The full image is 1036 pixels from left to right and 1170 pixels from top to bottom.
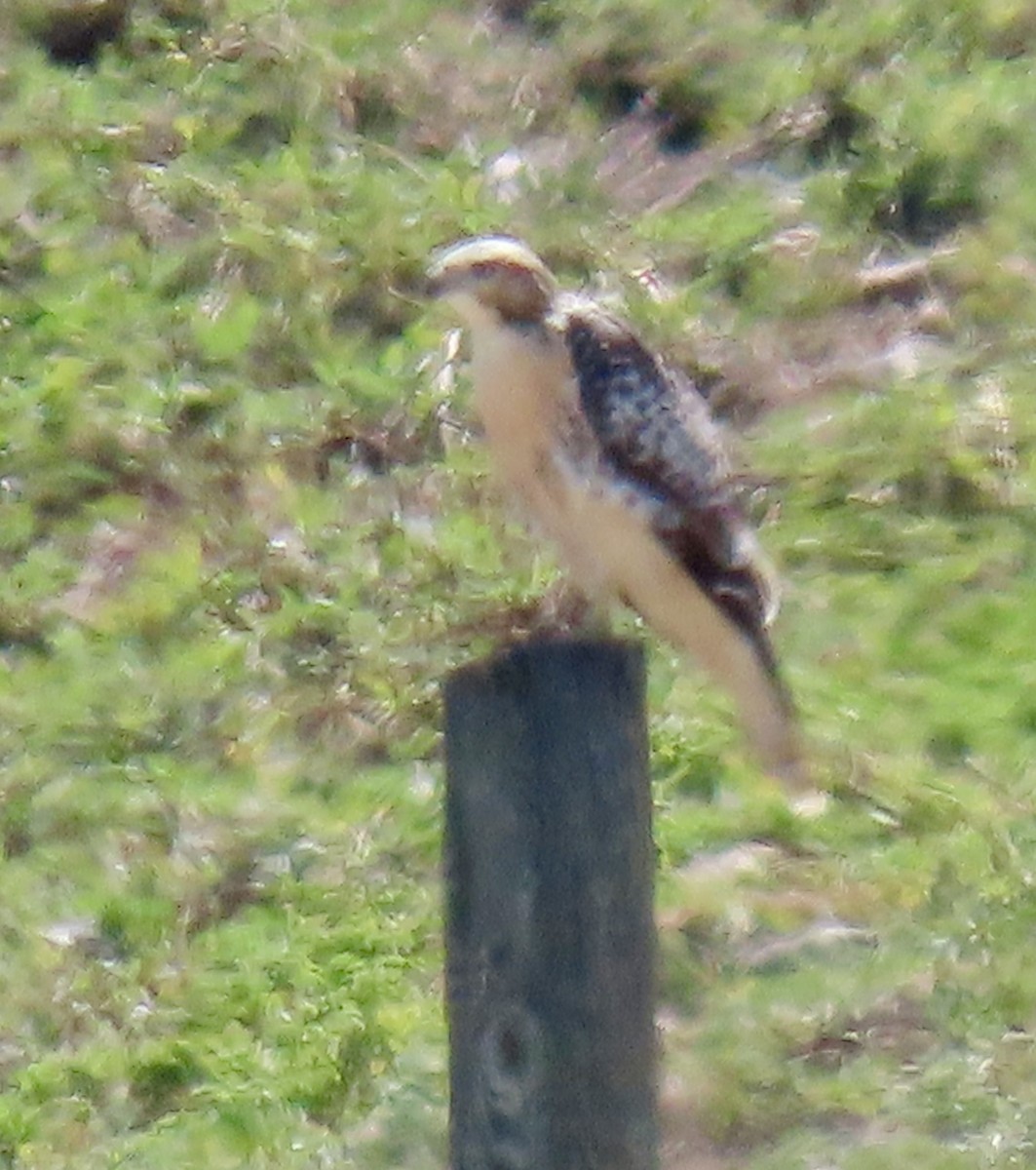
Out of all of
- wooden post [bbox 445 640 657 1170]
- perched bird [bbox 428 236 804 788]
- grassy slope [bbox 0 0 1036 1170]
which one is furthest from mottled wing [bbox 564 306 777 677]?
wooden post [bbox 445 640 657 1170]

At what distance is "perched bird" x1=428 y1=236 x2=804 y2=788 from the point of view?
16.5ft

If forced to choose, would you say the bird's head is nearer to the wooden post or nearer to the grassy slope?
the grassy slope

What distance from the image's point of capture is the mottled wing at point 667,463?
502cm

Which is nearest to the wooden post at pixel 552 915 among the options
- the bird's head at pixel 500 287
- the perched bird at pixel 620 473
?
the perched bird at pixel 620 473

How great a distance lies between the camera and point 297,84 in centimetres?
891

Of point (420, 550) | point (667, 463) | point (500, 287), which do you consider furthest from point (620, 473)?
point (420, 550)

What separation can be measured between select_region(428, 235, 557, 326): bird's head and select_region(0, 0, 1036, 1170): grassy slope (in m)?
1.30

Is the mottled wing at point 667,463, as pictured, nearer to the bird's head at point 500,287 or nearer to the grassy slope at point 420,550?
the bird's head at point 500,287

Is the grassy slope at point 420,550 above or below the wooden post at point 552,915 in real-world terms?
above

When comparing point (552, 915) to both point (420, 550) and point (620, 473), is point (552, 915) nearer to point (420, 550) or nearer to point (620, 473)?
point (620, 473)

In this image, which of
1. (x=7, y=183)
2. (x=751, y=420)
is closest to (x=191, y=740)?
(x=751, y=420)

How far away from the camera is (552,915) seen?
3025mm

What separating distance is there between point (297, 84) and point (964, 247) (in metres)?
2.19

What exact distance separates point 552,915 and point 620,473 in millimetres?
2089
